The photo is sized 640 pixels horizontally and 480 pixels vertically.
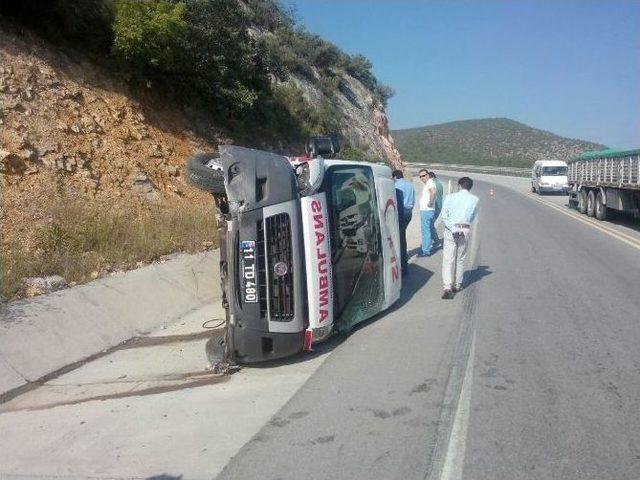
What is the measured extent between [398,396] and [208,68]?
44.5 ft

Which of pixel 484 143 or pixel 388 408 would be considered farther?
pixel 484 143

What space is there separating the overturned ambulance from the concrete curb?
188 cm

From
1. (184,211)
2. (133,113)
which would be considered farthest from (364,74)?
(184,211)

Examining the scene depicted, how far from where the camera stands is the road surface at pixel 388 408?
159 inches

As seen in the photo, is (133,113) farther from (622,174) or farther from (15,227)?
(622,174)

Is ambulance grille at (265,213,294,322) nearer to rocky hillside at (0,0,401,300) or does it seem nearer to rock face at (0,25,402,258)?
rocky hillside at (0,0,401,300)

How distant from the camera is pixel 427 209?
12.1 metres

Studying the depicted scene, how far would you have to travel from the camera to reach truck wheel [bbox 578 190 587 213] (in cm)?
2188

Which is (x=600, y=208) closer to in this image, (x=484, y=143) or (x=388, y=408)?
(x=388, y=408)

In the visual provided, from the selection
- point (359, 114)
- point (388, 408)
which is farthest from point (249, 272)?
point (359, 114)

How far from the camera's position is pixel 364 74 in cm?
4147

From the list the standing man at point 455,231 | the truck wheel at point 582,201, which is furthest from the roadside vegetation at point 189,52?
the truck wheel at point 582,201

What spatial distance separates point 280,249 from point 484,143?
114490mm

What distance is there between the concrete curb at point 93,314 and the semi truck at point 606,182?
42.2 ft
